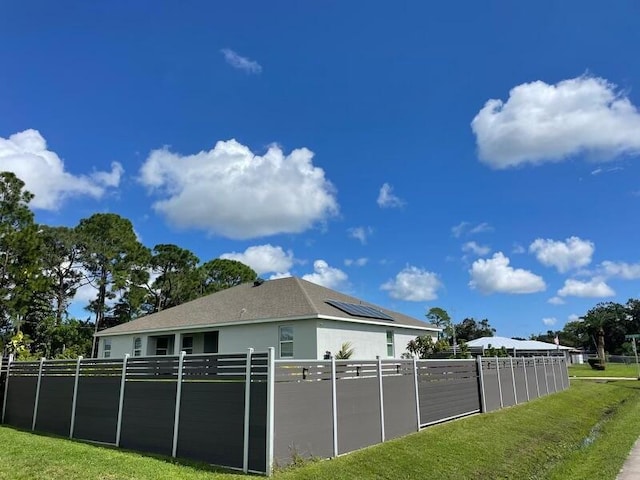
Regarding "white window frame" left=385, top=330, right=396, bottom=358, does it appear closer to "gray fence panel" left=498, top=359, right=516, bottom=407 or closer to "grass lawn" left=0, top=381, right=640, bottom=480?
"gray fence panel" left=498, top=359, right=516, bottom=407

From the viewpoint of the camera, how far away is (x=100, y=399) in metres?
10.7

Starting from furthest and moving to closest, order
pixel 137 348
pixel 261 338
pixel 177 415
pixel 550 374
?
1. pixel 550 374
2. pixel 137 348
3. pixel 261 338
4. pixel 177 415

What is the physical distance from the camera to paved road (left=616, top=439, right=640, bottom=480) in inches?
338

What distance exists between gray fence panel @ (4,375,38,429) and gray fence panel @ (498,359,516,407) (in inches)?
588

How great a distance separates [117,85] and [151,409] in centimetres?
1292

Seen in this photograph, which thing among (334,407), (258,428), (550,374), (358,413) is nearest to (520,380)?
(550,374)

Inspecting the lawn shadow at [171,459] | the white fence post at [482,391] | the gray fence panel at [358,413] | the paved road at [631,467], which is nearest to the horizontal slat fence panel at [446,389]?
the white fence post at [482,391]

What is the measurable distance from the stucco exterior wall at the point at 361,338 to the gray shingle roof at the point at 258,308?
1.30ft

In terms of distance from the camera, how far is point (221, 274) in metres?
46.2

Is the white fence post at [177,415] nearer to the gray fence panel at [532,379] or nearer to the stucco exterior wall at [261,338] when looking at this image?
the stucco exterior wall at [261,338]

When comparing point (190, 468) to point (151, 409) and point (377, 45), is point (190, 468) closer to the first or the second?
point (151, 409)

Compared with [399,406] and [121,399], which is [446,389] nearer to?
[399,406]

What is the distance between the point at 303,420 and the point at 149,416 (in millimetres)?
3317

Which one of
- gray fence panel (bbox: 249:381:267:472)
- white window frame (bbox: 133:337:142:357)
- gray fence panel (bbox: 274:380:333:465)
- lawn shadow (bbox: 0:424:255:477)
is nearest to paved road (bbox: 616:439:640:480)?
gray fence panel (bbox: 274:380:333:465)
